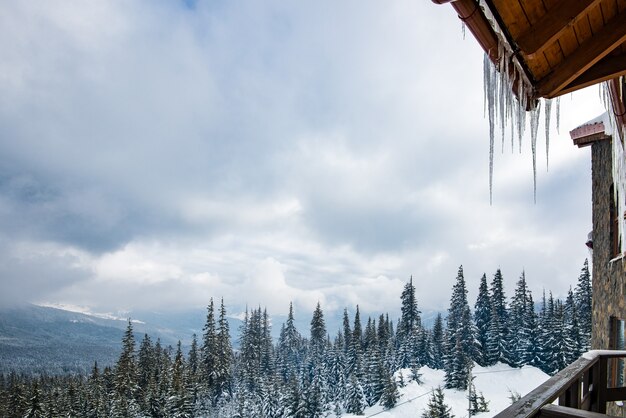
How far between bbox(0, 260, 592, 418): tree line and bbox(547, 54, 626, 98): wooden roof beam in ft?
127

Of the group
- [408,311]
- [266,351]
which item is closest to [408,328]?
[408,311]

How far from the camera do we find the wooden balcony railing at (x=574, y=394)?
1.89 metres

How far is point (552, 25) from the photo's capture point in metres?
2.40

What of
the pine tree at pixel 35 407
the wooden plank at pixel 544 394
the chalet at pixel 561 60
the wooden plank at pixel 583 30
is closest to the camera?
the wooden plank at pixel 544 394

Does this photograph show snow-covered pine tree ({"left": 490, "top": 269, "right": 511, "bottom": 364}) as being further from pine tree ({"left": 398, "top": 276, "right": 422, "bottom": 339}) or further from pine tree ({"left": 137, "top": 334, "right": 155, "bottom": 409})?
pine tree ({"left": 137, "top": 334, "right": 155, "bottom": 409})

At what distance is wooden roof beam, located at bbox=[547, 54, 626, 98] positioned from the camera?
2.97 meters

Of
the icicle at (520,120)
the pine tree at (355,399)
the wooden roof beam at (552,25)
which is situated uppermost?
the wooden roof beam at (552,25)

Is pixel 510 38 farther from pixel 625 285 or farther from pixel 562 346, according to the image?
pixel 562 346

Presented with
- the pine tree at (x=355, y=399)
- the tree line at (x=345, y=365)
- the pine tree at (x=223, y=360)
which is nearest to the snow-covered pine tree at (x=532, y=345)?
the tree line at (x=345, y=365)

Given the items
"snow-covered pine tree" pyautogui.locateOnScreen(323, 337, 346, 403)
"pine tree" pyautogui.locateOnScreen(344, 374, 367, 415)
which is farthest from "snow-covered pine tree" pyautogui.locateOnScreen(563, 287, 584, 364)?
"snow-covered pine tree" pyautogui.locateOnScreen(323, 337, 346, 403)

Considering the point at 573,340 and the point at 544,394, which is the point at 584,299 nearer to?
the point at 573,340

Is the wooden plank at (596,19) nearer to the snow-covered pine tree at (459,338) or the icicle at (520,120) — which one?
the icicle at (520,120)

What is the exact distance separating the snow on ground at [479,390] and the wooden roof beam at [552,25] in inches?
1296

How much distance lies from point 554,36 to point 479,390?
36.6 meters
